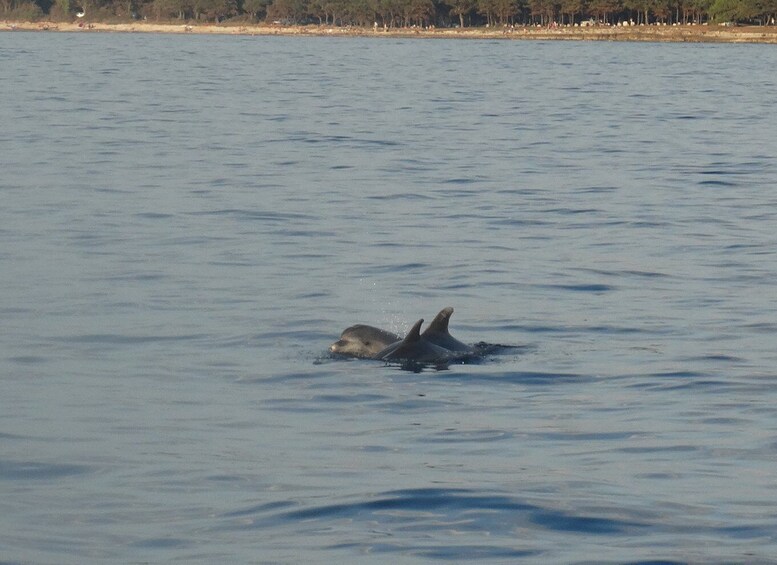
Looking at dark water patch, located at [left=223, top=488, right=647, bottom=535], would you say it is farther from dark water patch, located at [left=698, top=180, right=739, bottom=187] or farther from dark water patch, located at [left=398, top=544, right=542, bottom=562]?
dark water patch, located at [left=698, top=180, right=739, bottom=187]

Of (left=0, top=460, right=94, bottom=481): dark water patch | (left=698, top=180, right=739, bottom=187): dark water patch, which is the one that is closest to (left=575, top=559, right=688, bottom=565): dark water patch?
(left=0, top=460, right=94, bottom=481): dark water patch

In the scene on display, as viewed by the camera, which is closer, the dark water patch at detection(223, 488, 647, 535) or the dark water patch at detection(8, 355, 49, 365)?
the dark water patch at detection(223, 488, 647, 535)

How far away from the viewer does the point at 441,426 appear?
41.6 feet

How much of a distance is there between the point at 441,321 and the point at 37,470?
5248mm

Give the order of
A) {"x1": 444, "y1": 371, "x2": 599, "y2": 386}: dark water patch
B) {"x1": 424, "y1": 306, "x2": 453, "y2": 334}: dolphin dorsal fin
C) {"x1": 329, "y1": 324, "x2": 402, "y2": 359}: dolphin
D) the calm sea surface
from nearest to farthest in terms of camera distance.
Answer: the calm sea surface < {"x1": 444, "y1": 371, "x2": 599, "y2": 386}: dark water patch < {"x1": 424, "y1": 306, "x2": 453, "y2": 334}: dolphin dorsal fin < {"x1": 329, "y1": 324, "x2": 402, "y2": 359}: dolphin

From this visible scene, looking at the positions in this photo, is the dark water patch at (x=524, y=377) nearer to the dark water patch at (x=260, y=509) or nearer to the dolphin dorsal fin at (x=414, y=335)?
the dolphin dorsal fin at (x=414, y=335)

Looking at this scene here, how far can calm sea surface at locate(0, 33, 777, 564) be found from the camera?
998 centimetres

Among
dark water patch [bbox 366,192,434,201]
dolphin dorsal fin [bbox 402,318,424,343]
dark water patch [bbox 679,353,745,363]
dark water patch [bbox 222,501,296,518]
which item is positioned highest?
dolphin dorsal fin [bbox 402,318,424,343]

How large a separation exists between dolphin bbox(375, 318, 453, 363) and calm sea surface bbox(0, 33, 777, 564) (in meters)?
0.38

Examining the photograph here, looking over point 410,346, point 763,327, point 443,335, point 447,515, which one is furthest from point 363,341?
point 447,515

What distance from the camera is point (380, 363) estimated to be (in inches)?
598

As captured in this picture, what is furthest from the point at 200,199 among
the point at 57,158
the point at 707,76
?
the point at 707,76

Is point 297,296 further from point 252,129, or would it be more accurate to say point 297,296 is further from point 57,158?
point 252,129

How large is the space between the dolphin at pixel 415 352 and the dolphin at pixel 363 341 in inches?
3.8
